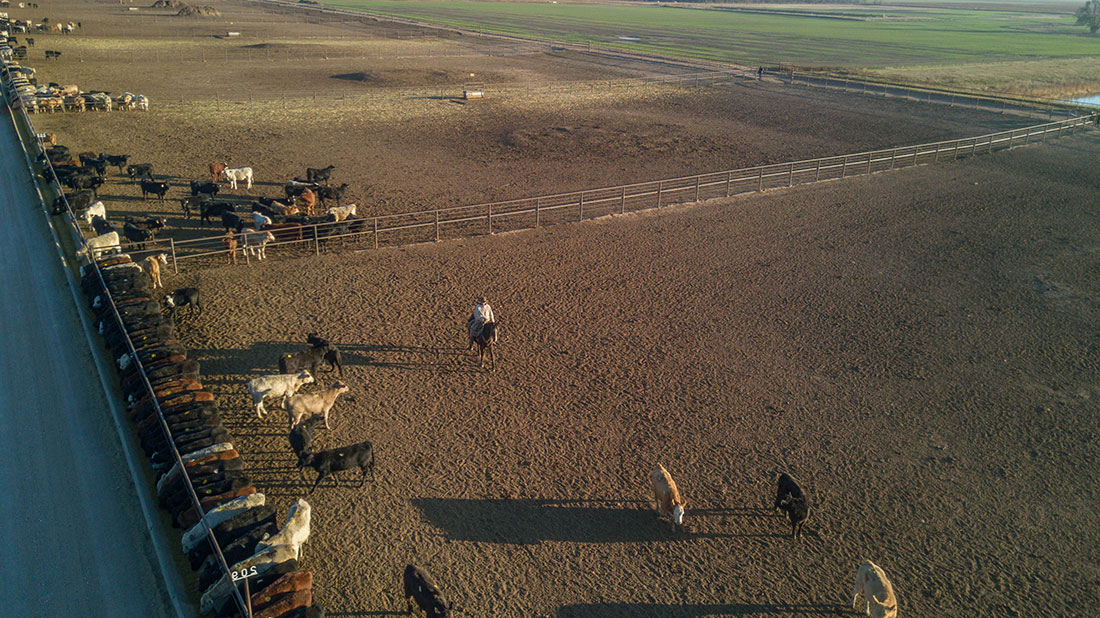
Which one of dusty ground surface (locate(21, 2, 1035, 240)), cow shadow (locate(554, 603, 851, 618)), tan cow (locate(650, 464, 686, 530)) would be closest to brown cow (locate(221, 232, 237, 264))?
dusty ground surface (locate(21, 2, 1035, 240))

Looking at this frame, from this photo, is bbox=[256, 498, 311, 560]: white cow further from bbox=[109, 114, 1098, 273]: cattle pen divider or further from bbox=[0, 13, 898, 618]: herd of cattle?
bbox=[109, 114, 1098, 273]: cattle pen divider

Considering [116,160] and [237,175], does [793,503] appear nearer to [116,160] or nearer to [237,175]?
[237,175]

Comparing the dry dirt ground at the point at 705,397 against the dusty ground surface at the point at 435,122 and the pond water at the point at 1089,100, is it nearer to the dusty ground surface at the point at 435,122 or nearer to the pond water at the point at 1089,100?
the dusty ground surface at the point at 435,122

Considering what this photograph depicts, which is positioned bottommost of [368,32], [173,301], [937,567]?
[937,567]

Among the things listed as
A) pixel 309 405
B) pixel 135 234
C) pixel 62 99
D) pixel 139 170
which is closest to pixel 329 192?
pixel 135 234

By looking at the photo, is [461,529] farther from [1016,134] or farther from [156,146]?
[1016,134]

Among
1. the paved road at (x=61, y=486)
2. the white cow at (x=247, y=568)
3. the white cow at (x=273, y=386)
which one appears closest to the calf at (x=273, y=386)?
the white cow at (x=273, y=386)

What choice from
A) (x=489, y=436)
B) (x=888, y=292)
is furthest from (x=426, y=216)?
(x=888, y=292)
